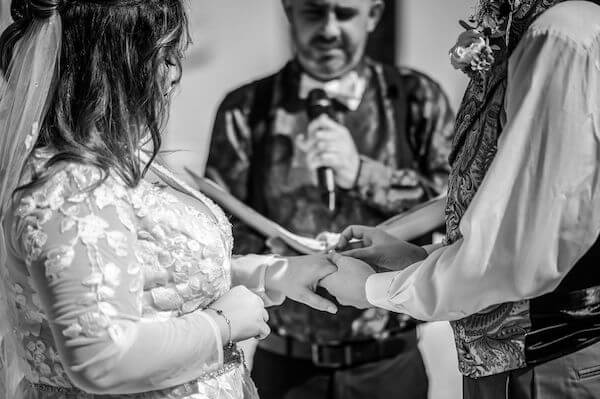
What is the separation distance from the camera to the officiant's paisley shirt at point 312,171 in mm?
2707

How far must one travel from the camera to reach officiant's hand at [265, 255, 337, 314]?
1.89 m

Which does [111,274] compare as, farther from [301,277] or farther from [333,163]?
[333,163]

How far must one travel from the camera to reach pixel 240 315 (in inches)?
61.0

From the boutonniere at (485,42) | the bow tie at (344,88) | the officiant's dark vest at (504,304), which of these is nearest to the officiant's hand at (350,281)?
the officiant's dark vest at (504,304)

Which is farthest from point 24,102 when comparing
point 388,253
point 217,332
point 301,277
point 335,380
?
point 335,380

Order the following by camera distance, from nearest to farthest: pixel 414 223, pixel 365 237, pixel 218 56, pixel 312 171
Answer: pixel 365 237, pixel 414 223, pixel 312 171, pixel 218 56

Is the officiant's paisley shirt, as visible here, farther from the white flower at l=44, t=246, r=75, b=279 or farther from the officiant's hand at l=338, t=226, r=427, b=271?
the white flower at l=44, t=246, r=75, b=279

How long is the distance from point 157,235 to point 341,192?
53.1 inches

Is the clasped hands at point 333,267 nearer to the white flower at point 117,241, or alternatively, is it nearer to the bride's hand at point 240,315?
the bride's hand at point 240,315

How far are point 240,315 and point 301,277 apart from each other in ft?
1.21

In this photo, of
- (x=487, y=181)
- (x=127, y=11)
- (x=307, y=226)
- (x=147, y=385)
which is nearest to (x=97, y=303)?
(x=147, y=385)

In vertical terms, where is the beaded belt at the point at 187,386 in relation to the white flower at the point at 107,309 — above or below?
below

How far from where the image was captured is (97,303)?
1288 mm

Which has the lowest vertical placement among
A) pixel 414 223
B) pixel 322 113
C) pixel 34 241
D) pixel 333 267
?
pixel 414 223
